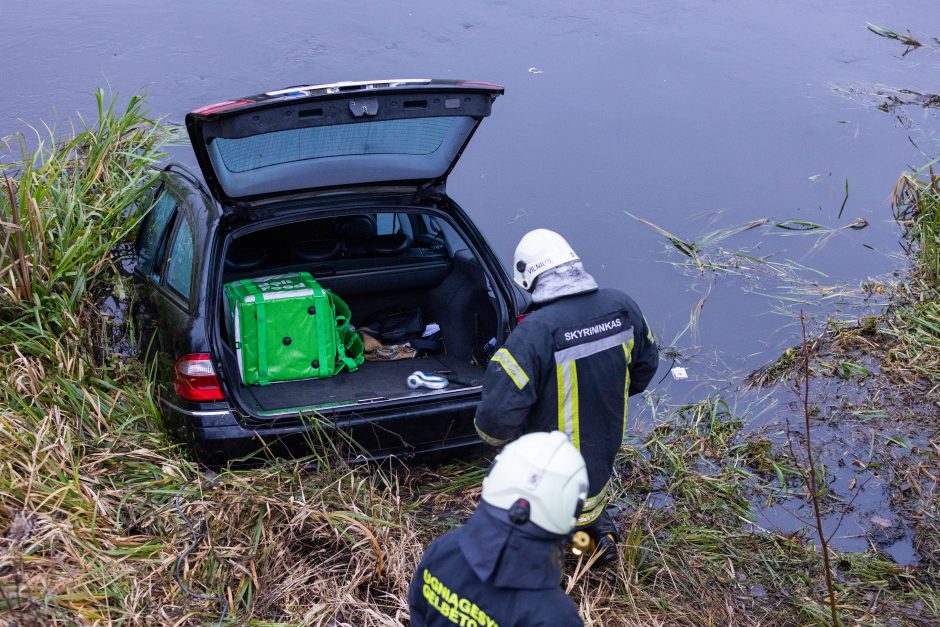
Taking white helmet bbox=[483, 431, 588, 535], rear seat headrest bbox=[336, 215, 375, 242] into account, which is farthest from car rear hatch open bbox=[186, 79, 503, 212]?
white helmet bbox=[483, 431, 588, 535]

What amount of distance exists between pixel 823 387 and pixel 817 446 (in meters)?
0.57

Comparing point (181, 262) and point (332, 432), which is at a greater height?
point (181, 262)

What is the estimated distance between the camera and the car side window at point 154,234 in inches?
189

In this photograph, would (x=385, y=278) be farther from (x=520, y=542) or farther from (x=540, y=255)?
(x=520, y=542)

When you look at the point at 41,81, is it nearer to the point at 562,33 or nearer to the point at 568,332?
the point at 562,33

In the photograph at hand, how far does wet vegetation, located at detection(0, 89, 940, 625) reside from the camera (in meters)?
3.45

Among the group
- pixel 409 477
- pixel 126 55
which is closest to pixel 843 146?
pixel 409 477

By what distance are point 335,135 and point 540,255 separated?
144 centimetres

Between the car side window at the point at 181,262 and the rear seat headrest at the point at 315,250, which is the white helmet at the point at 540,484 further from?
the rear seat headrest at the point at 315,250

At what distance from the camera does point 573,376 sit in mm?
3395

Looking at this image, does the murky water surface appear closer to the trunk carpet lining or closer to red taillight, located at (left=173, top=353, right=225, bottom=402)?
the trunk carpet lining

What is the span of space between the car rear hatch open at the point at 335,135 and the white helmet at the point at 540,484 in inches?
93.5

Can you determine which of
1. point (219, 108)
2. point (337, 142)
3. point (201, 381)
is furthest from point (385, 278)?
point (219, 108)

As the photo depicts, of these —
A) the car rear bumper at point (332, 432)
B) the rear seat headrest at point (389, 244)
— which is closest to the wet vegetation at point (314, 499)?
the car rear bumper at point (332, 432)
